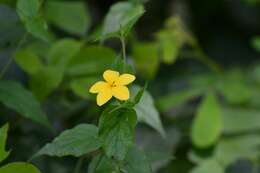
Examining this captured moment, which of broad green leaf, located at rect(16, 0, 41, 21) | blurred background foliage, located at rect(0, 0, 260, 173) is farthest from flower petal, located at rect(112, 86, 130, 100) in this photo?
broad green leaf, located at rect(16, 0, 41, 21)

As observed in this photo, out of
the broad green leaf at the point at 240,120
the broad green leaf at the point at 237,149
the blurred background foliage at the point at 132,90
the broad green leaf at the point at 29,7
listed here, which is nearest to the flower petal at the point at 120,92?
the blurred background foliage at the point at 132,90

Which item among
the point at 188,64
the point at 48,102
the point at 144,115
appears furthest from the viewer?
the point at 188,64

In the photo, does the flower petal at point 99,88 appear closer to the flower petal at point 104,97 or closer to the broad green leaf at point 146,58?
the flower petal at point 104,97

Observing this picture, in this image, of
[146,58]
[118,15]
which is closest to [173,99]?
[146,58]

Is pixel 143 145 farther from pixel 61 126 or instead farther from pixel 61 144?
pixel 61 144

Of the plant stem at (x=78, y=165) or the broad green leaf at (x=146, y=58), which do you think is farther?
the broad green leaf at (x=146, y=58)

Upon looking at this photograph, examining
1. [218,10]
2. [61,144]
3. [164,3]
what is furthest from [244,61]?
[61,144]

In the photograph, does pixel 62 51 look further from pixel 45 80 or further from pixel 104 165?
pixel 104 165
